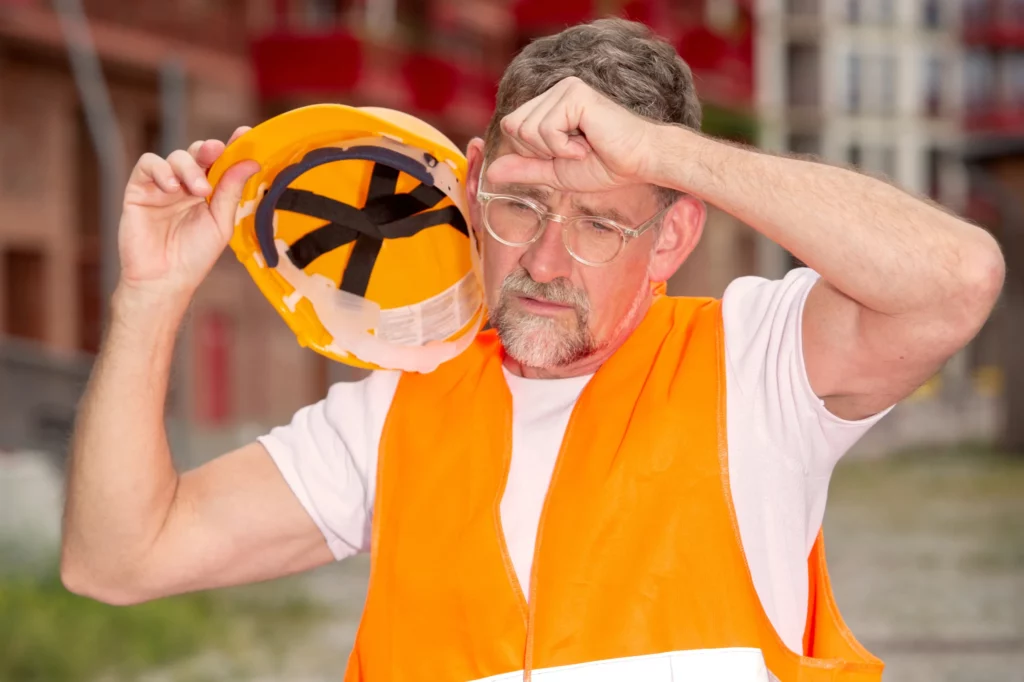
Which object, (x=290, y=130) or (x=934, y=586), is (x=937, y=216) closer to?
(x=290, y=130)

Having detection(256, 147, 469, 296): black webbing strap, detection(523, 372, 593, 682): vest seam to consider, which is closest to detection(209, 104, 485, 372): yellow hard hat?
detection(256, 147, 469, 296): black webbing strap

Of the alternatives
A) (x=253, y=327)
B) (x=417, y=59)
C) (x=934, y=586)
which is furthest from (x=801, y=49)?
(x=934, y=586)

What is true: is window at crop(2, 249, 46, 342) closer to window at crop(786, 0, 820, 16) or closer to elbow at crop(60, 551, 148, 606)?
elbow at crop(60, 551, 148, 606)

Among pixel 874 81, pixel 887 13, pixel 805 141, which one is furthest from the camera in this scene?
pixel 887 13

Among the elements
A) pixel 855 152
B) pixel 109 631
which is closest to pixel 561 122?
pixel 109 631

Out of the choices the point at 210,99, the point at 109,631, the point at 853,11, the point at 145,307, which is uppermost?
the point at 853,11

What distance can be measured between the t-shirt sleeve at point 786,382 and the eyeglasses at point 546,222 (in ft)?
0.82

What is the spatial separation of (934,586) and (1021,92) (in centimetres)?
4638

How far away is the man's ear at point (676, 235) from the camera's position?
8.41ft

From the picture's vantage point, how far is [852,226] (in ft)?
6.70

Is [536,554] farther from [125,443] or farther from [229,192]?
[229,192]

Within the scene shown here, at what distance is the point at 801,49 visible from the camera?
49719 millimetres

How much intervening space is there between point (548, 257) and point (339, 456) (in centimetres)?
55

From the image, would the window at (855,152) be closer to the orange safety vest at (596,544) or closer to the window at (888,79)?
the window at (888,79)
